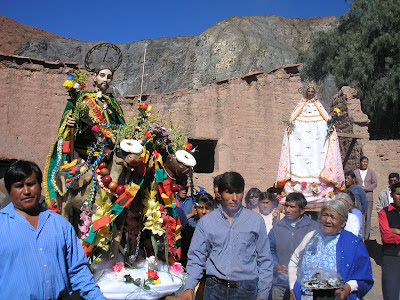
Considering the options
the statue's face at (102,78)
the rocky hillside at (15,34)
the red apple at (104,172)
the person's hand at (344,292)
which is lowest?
the person's hand at (344,292)

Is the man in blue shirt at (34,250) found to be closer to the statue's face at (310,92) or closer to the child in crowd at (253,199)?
the child in crowd at (253,199)

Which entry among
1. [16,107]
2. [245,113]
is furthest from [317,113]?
[16,107]

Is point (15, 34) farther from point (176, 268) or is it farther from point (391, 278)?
point (391, 278)

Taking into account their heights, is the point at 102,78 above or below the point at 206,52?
below

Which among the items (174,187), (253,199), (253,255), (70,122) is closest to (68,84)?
(70,122)

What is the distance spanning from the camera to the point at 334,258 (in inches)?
137

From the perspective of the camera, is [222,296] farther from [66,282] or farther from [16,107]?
[16,107]

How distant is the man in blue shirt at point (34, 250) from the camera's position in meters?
2.59

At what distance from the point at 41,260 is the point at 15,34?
3775 centimetres

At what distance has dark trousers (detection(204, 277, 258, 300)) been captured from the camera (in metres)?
3.24

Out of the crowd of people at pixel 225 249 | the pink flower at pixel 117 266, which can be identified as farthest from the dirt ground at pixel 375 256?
the pink flower at pixel 117 266

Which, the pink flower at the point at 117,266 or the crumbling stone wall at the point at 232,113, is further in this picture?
the crumbling stone wall at the point at 232,113

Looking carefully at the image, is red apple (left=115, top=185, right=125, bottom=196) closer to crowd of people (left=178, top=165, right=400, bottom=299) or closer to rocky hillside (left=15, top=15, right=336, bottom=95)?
crowd of people (left=178, top=165, right=400, bottom=299)

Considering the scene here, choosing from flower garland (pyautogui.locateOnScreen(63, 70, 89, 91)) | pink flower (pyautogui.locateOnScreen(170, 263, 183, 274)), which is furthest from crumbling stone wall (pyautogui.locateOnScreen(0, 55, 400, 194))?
pink flower (pyautogui.locateOnScreen(170, 263, 183, 274))
